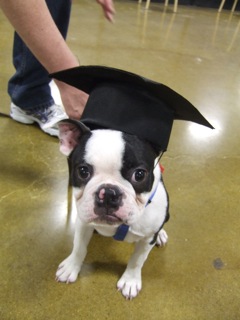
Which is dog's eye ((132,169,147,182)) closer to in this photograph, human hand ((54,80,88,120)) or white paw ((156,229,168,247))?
human hand ((54,80,88,120))

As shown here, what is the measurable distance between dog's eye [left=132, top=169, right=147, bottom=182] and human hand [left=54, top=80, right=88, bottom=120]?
0.35m

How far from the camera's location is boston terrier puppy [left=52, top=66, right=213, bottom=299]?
0.83 metres

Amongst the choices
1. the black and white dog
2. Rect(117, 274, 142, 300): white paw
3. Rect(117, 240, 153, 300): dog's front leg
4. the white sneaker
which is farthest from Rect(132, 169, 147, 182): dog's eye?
the white sneaker

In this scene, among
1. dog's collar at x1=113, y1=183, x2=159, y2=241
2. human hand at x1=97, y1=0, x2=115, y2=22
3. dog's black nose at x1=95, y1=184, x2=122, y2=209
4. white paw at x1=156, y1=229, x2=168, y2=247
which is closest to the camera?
dog's black nose at x1=95, y1=184, x2=122, y2=209

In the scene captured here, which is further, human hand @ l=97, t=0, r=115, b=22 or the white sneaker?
the white sneaker

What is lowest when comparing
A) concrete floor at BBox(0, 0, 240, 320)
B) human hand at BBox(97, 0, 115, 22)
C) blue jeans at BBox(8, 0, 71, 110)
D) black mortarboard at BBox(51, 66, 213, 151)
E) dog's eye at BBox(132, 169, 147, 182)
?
concrete floor at BBox(0, 0, 240, 320)

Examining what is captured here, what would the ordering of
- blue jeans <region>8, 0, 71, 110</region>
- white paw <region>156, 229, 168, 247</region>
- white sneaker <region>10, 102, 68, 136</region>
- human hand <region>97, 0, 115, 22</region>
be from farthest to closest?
white sneaker <region>10, 102, 68, 136</region> → blue jeans <region>8, 0, 71, 110</region> → white paw <region>156, 229, 168, 247</region> → human hand <region>97, 0, 115, 22</region>

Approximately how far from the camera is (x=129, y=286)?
114cm

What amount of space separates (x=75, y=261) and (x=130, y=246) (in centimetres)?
26

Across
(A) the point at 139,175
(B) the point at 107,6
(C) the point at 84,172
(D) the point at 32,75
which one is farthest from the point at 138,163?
(D) the point at 32,75

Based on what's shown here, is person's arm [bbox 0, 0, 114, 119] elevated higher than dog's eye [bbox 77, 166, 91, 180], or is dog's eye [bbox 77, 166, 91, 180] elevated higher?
person's arm [bbox 0, 0, 114, 119]

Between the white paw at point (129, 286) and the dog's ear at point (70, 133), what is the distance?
20.5 inches

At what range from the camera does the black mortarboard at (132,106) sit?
2.80ft

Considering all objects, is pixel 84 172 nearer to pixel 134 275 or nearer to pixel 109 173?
pixel 109 173
